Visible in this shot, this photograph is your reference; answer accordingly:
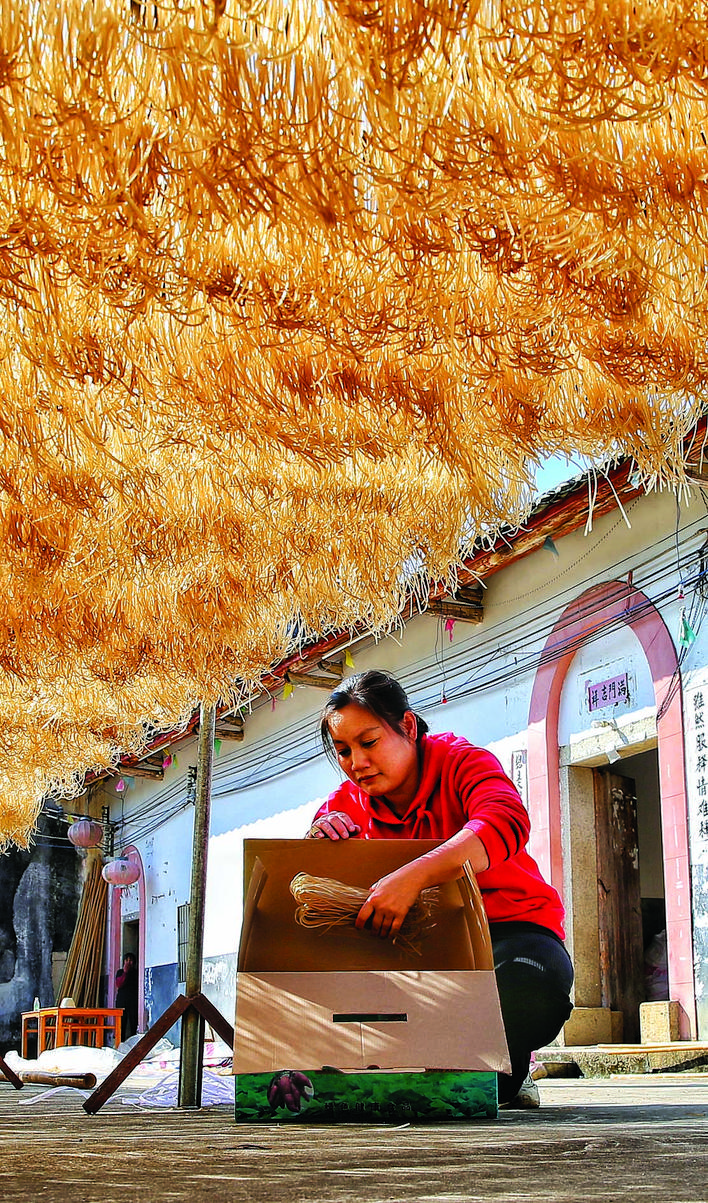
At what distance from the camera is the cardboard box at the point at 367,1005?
2244 millimetres

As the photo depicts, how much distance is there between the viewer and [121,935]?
17344 millimetres

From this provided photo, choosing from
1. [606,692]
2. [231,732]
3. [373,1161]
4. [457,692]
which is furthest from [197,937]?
[231,732]

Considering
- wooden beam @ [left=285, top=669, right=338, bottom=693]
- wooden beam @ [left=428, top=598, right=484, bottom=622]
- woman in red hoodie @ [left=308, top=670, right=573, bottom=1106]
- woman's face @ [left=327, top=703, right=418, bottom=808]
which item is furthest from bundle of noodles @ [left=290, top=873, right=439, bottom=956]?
wooden beam @ [left=285, top=669, right=338, bottom=693]

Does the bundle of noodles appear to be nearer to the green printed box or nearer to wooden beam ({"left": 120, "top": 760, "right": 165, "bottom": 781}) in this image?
the green printed box

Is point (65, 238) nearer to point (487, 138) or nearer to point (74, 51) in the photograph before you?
point (74, 51)

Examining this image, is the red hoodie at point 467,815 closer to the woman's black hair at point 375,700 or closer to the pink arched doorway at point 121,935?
the woman's black hair at point 375,700

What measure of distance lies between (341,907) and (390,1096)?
1.14 feet

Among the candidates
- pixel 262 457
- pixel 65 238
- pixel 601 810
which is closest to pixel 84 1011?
pixel 601 810

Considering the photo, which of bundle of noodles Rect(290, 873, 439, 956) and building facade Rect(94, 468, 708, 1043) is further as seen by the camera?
building facade Rect(94, 468, 708, 1043)

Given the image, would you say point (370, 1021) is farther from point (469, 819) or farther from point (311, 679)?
point (311, 679)

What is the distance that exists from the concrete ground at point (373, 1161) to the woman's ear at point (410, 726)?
84cm

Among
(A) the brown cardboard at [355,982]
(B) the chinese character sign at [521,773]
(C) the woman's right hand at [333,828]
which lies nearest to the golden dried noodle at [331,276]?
(C) the woman's right hand at [333,828]

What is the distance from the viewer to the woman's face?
2859 mm

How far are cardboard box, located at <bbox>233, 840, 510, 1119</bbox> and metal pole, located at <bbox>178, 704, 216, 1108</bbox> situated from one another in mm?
906
